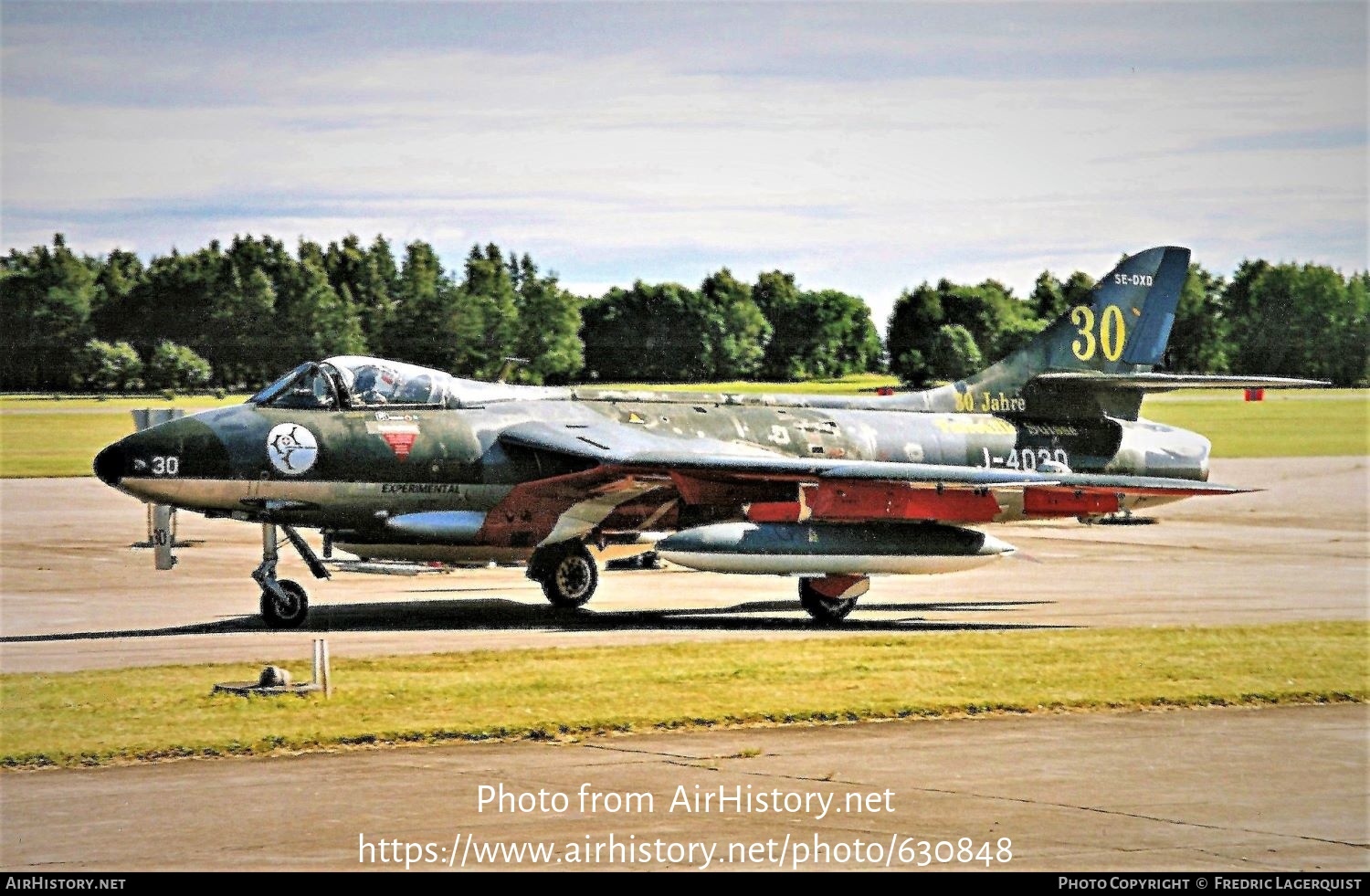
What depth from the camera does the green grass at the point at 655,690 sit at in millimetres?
12211

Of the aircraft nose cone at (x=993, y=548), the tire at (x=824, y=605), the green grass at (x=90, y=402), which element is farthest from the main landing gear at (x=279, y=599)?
the green grass at (x=90, y=402)

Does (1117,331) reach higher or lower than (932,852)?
higher

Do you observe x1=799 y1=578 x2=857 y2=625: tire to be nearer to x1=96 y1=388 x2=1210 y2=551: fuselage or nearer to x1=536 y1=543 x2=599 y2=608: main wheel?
x1=96 y1=388 x2=1210 y2=551: fuselage

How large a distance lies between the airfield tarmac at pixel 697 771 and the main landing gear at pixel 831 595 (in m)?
0.26

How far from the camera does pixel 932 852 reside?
9.00 meters

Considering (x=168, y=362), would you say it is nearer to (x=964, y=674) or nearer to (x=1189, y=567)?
(x=1189, y=567)

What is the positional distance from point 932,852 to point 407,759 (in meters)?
3.90

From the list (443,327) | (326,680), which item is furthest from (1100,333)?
(443,327)

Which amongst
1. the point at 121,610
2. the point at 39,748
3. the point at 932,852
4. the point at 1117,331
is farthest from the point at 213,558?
the point at 932,852

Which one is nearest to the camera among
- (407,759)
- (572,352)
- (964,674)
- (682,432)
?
(407,759)

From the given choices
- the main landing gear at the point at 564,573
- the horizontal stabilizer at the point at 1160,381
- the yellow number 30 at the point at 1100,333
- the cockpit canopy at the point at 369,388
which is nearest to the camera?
the cockpit canopy at the point at 369,388

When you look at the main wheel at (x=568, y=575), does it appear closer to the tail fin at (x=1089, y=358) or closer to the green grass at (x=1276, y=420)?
the tail fin at (x=1089, y=358)

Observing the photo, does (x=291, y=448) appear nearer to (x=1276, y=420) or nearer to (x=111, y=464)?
(x=111, y=464)

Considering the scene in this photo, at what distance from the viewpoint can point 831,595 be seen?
66.0 feet
